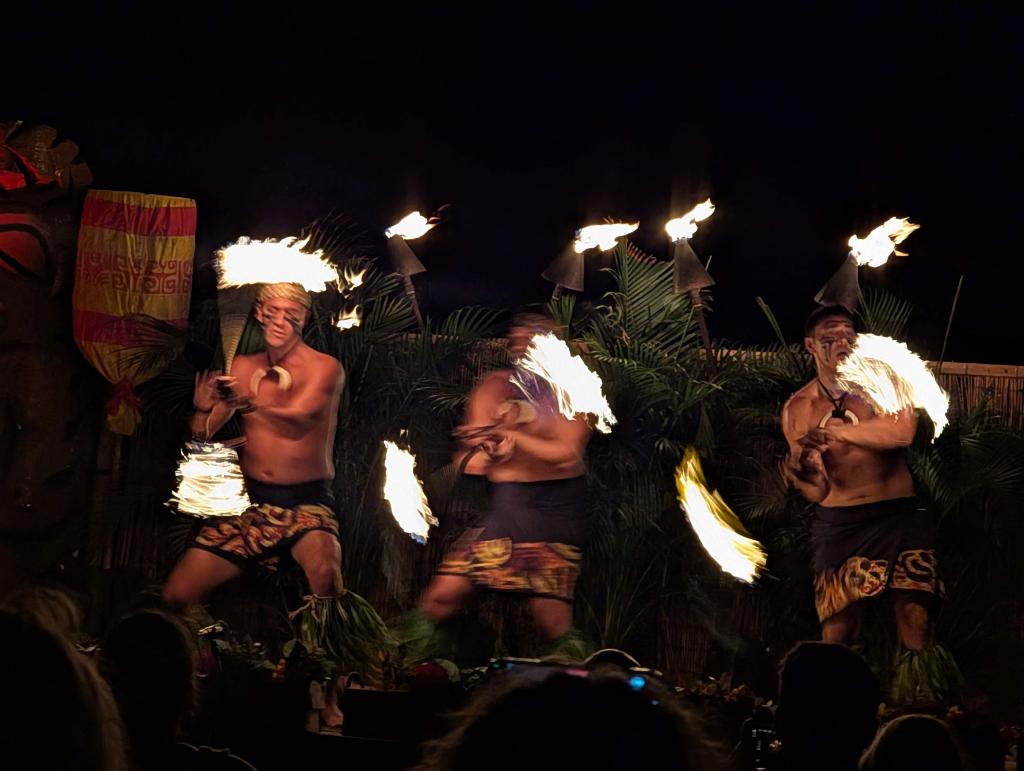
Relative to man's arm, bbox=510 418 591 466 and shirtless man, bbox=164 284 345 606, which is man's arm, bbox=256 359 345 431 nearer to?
shirtless man, bbox=164 284 345 606

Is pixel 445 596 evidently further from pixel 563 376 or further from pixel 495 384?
pixel 563 376

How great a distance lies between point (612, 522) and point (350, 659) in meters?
1.47

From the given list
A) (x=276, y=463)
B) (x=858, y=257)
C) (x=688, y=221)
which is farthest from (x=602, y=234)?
(x=276, y=463)

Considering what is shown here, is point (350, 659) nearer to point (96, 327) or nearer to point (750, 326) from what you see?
point (96, 327)

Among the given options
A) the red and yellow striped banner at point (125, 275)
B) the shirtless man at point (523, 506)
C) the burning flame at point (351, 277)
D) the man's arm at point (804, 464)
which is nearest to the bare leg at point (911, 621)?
the man's arm at point (804, 464)

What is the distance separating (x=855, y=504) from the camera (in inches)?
229

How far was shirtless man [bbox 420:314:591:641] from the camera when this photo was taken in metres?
5.53

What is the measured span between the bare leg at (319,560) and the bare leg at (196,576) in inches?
12.3

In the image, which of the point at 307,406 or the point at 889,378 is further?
the point at 307,406

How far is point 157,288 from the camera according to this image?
269 inches

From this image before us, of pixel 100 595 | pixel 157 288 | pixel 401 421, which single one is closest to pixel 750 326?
pixel 401 421

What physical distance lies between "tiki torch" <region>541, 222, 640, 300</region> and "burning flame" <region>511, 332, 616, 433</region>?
0.71 metres

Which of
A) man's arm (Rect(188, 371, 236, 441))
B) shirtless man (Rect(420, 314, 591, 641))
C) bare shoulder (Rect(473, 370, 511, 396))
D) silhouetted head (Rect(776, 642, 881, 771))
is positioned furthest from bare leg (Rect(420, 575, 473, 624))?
silhouetted head (Rect(776, 642, 881, 771))

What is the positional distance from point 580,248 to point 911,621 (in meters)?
2.33
